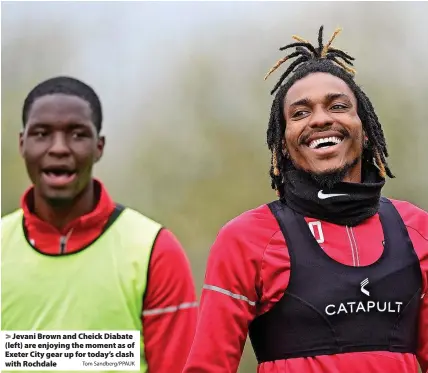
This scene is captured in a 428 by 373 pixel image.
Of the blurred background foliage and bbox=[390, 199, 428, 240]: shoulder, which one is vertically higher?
the blurred background foliage

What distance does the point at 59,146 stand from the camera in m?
2.79

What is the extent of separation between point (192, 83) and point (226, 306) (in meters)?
1.80

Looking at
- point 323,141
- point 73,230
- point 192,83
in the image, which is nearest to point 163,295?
point 73,230

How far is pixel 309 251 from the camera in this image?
1.96m

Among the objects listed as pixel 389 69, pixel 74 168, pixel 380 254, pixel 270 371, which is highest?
pixel 389 69

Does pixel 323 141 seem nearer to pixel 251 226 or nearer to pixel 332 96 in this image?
pixel 332 96

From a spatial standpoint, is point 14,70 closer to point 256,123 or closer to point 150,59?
point 150,59

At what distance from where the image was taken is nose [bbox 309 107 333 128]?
6.68 ft

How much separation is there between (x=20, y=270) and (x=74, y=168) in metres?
0.36

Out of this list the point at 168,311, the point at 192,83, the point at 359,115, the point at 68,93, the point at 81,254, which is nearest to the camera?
the point at 359,115

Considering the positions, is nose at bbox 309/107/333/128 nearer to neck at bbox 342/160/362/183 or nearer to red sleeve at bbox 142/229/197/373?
neck at bbox 342/160/362/183

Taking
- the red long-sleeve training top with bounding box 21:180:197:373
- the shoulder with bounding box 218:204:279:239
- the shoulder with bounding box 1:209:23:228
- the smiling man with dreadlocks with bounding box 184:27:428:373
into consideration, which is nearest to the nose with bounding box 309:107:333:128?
the smiling man with dreadlocks with bounding box 184:27:428:373

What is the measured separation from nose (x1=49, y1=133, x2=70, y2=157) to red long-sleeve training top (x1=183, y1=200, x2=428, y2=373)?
0.95m

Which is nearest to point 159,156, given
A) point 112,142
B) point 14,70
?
point 112,142
